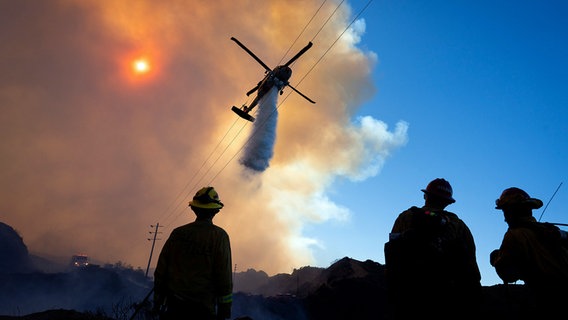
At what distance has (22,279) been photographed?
1767 inches

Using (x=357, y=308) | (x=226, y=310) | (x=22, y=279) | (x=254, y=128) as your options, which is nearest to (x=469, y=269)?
(x=226, y=310)

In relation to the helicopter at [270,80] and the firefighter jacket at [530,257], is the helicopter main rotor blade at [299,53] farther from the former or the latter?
the firefighter jacket at [530,257]

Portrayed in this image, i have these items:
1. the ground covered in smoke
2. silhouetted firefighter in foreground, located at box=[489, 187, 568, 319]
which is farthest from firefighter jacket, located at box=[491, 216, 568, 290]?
the ground covered in smoke

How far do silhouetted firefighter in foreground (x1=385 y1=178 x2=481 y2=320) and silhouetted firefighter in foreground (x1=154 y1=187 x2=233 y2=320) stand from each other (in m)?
1.97

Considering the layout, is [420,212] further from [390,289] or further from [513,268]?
[513,268]

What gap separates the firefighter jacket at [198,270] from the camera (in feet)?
12.4

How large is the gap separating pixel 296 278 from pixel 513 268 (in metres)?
86.3

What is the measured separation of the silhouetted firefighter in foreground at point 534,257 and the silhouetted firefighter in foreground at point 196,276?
127 inches

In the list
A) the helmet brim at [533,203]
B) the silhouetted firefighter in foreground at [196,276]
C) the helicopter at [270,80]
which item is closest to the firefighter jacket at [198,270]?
the silhouetted firefighter in foreground at [196,276]

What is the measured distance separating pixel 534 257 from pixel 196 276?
3.80 metres

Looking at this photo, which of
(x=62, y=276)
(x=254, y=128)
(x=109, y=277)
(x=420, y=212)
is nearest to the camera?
(x=420, y=212)

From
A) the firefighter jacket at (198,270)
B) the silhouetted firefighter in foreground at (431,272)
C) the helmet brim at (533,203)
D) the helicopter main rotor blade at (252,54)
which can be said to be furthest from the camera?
the helicopter main rotor blade at (252,54)

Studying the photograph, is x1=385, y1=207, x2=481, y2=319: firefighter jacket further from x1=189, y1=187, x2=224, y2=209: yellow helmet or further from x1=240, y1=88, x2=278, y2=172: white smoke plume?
x1=240, y1=88, x2=278, y2=172: white smoke plume

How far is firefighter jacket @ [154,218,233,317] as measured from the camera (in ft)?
12.4
